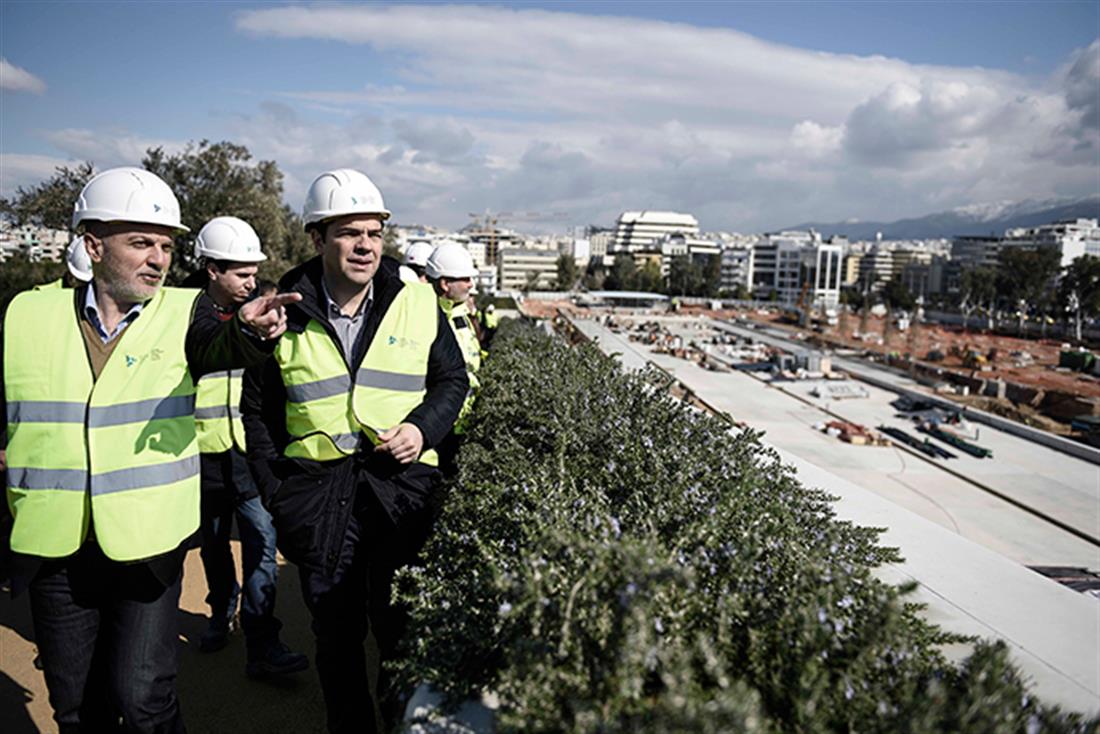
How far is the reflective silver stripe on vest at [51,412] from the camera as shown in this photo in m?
2.39

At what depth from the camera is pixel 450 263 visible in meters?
5.81

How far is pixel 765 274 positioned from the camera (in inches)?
5546

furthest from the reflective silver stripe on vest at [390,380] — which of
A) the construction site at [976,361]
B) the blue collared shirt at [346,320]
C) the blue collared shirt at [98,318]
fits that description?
the construction site at [976,361]

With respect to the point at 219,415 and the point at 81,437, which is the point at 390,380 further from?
the point at 219,415

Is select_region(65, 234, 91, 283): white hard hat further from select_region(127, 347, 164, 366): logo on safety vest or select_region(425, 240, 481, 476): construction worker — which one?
select_region(127, 347, 164, 366): logo on safety vest

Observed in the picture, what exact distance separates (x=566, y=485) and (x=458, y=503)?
45cm

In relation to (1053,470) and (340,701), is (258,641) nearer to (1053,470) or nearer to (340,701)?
(340,701)

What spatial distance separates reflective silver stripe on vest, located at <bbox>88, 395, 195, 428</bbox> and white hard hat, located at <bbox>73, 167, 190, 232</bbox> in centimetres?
64

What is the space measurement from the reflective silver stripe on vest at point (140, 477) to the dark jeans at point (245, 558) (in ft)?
4.62

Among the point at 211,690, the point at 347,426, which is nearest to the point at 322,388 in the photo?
the point at 347,426

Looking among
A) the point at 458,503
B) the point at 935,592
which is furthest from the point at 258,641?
the point at 935,592

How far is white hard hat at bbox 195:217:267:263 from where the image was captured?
4.11 metres

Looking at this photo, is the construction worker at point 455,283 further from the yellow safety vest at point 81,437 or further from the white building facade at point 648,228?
the white building facade at point 648,228

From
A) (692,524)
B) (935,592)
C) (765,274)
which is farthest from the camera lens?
(765,274)
